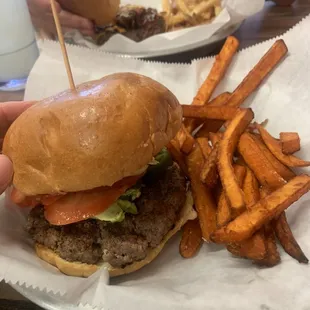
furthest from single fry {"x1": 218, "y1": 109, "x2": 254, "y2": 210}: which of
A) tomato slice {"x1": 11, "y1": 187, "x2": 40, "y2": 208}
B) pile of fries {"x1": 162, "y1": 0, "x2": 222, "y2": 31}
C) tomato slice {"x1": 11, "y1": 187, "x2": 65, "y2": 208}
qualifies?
pile of fries {"x1": 162, "y1": 0, "x2": 222, "y2": 31}

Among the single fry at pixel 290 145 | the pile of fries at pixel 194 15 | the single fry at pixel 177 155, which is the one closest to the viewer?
the single fry at pixel 290 145

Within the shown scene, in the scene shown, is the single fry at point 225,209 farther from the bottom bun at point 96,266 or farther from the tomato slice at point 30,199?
the tomato slice at point 30,199

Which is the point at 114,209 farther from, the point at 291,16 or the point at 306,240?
the point at 291,16

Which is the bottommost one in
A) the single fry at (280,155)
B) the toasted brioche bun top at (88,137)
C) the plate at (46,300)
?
the plate at (46,300)

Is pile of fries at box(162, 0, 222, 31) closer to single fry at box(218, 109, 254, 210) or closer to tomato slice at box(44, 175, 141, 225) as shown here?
single fry at box(218, 109, 254, 210)

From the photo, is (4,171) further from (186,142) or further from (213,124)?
(213,124)

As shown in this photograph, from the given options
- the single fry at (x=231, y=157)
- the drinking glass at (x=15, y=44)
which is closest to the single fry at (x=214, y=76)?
the single fry at (x=231, y=157)

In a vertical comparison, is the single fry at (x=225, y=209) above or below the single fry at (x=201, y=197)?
above
